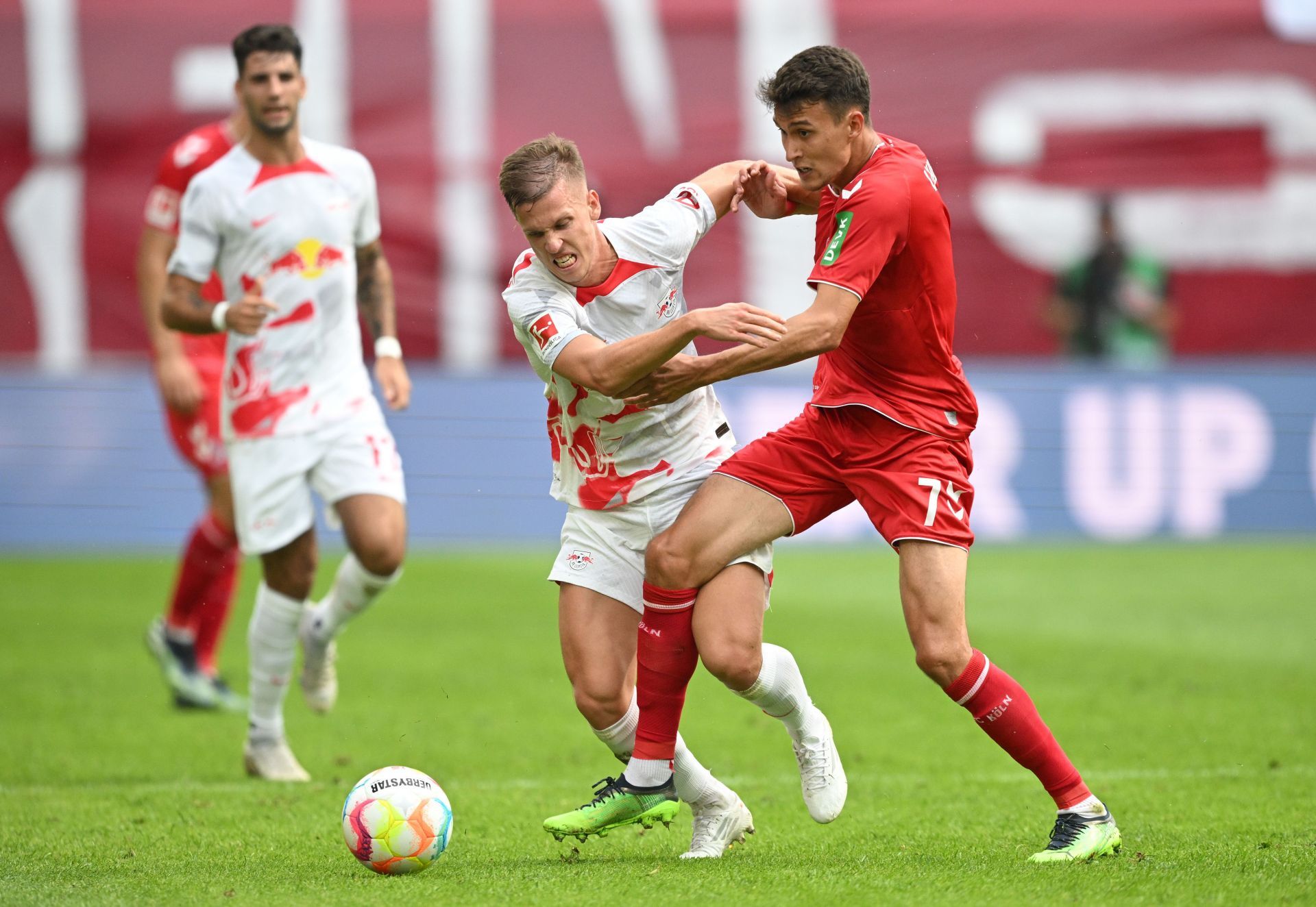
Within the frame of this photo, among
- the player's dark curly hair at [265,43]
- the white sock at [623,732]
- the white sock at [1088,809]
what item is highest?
the player's dark curly hair at [265,43]

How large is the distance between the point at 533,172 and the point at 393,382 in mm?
1800

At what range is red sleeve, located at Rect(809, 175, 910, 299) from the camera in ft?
15.3

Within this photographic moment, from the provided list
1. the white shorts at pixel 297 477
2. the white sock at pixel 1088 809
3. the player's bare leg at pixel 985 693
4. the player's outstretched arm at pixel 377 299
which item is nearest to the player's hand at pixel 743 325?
the player's bare leg at pixel 985 693

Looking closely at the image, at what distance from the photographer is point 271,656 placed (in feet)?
20.5

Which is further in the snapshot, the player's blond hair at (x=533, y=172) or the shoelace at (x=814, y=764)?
the shoelace at (x=814, y=764)

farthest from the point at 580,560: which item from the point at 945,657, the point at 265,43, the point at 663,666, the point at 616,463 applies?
the point at 265,43

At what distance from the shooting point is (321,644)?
6676mm

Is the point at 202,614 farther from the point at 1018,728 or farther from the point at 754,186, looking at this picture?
the point at 1018,728

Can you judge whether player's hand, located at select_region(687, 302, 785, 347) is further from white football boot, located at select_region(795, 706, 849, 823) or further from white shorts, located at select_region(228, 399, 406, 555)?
white shorts, located at select_region(228, 399, 406, 555)

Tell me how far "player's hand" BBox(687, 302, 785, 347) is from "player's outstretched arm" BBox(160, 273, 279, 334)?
2087mm

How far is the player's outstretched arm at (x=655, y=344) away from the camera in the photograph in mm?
4477

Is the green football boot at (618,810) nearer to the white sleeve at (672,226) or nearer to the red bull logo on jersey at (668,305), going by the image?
the red bull logo on jersey at (668,305)

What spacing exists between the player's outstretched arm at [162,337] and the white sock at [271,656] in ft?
3.93

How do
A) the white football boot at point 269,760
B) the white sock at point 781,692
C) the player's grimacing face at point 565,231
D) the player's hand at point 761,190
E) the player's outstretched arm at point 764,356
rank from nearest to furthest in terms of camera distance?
the player's outstretched arm at point 764,356
the player's grimacing face at point 565,231
the white sock at point 781,692
the player's hand at point 761,190
the white football boot at point 269,760
